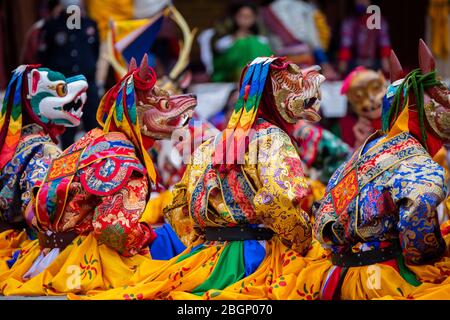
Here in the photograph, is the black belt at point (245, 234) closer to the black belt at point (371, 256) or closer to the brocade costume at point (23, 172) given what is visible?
the black belt at point (371, 256)

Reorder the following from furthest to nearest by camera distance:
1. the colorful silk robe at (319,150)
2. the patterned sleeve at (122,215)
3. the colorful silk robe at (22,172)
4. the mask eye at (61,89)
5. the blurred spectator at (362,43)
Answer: the blurred spectator at (362,43) < the colorful silk robe at (319,150) < the mask eye at (61,89) < the colorful silk robe at (22,172) < the patterned sleeve at (122,215)

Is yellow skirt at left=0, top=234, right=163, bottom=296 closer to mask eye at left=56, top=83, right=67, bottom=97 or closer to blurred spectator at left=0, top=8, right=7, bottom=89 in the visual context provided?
mask eye at left=56, top=83, right=67, bottom=97

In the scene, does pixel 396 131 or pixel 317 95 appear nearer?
pixel 396 131

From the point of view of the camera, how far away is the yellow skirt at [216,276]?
493 cm

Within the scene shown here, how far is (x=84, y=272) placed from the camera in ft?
17.5

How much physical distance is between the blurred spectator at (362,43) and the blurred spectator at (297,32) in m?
0.22

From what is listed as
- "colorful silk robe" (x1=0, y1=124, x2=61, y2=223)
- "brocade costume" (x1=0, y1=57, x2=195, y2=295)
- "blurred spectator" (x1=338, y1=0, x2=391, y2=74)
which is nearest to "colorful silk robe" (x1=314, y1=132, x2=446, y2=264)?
"brocade costume" (x1=0, y1=57, x2=195, y2=295)

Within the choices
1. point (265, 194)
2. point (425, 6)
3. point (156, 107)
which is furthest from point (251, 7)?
point (265, 194)

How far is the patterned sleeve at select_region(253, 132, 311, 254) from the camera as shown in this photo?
4922 mm

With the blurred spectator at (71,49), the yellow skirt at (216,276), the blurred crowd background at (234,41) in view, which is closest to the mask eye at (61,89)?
A: the yellow skirt at (216,276)

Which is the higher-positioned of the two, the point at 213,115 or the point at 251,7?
the point at 251,7

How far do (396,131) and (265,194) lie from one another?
638mm
